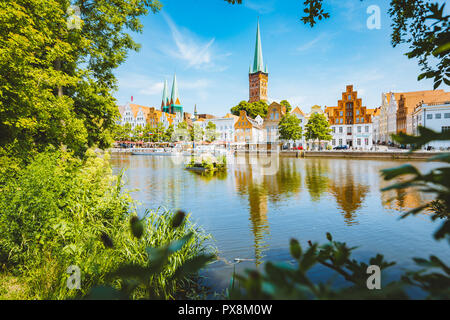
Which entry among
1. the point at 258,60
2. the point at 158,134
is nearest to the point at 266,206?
the point at 158,134

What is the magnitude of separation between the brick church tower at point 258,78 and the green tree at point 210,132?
40326 millimetres

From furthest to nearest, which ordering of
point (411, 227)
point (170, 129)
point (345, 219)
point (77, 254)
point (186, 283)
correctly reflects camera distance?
point (170, 129), point (345, 219), point (411, 227), point (186, 283), point (77, 254)

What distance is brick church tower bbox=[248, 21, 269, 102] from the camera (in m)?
114

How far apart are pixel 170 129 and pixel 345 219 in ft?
284

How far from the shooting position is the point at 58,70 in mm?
8898

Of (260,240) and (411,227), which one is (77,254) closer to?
(260,240)

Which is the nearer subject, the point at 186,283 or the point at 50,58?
the point at 186,283

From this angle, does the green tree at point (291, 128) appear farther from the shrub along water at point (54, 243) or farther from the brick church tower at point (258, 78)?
the brick church tower at point (258, 78)

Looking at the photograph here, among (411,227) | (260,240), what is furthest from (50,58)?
(411,227)

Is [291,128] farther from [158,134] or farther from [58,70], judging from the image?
[158,134]

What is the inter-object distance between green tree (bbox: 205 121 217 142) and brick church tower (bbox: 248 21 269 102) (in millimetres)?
40326

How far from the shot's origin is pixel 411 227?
27.0ft

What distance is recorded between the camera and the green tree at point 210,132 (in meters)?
81.6

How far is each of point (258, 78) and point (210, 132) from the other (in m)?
48.4
